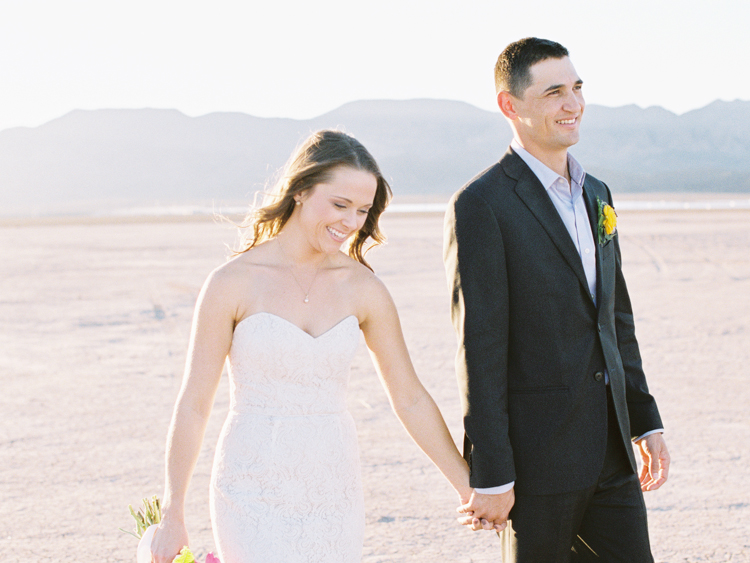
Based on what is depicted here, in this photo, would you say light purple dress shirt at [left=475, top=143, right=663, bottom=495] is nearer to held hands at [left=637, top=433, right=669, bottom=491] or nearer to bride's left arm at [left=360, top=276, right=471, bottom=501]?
held hands at [left=637, top=433, right=669, bottom=491]

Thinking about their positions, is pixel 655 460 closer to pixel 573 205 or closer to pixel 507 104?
pixel 573 205

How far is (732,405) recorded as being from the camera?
22.4ft

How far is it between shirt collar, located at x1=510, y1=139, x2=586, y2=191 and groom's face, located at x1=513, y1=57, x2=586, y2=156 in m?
0.07

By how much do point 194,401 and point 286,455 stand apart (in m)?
0.32

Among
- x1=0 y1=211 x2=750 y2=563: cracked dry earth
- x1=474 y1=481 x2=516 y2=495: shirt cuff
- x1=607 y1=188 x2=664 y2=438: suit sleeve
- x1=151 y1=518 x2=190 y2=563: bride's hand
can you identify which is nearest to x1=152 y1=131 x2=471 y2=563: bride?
x1=151 y1=518 x2=190 y2=563: bride's hand

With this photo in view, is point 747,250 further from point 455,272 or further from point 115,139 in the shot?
point 115,139

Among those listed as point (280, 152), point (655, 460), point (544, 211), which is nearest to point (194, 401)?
point (544, 211)

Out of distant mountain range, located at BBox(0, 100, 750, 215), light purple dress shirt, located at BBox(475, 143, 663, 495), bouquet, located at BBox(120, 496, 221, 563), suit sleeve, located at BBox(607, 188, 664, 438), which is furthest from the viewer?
distant mountain range, located at BBox(0, 100, 750, 215)

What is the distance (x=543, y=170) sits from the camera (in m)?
2.66

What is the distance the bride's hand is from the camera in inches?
92.6

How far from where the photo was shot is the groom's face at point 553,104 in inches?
102

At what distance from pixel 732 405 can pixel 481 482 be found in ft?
16.8

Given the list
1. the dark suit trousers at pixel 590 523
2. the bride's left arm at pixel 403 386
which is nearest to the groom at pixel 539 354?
the dark suit trousers at pixel 590 523

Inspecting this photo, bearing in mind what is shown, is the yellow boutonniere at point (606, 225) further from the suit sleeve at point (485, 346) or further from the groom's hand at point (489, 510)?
the groom's hand at point (489, 510)
